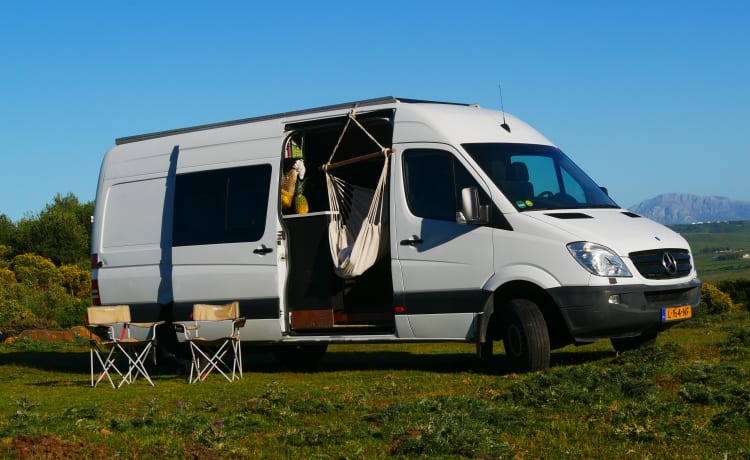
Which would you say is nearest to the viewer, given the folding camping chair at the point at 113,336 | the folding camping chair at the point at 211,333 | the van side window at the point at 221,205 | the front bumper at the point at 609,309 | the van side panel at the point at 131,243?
the front bumper at the point at 609,309

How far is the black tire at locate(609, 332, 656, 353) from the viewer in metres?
12.3

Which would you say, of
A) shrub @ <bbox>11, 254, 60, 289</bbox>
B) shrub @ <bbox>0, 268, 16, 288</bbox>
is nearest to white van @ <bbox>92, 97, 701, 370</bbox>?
shrub @ <bbox>11, 254, 60, 289</bbox>

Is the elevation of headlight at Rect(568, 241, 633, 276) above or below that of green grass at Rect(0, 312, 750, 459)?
above

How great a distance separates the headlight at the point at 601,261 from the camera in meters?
10.9

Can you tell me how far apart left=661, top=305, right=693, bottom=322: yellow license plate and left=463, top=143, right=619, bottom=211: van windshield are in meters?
1.57

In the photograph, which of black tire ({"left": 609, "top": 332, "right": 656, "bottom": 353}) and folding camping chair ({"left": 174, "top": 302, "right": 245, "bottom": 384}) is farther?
folding camping chair ({"left": 174, "top": 302, "right": 245, "bottom": 384})

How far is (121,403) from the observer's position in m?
10.4

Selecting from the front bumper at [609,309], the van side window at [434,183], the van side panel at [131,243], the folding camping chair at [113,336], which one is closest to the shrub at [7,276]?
the van side panel at [131,243]

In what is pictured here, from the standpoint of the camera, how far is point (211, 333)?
1375cm

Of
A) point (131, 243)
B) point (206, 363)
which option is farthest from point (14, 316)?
point (206, 363)

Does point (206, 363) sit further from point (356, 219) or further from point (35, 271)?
point (35, 271)

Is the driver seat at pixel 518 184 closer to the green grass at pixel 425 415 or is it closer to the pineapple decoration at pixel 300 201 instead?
the green grass at pixel 425 415

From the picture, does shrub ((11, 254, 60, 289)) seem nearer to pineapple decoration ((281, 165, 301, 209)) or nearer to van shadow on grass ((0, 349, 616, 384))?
van shadow on grass ((0, 349, 616, 384))

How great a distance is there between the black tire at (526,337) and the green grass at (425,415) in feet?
0.82
